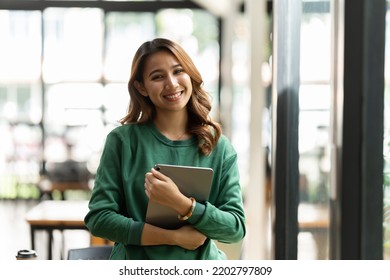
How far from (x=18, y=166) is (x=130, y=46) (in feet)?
5.44

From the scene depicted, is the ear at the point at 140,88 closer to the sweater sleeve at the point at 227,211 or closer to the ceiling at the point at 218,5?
the sweater sleeve at the point at 227,211

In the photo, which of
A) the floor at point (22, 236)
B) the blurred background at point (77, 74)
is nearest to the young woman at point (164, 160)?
the floor at point (22, 236)

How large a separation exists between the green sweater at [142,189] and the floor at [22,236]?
8.95 feet

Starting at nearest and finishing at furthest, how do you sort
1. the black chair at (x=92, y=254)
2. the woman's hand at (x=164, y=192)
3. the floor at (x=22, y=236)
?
the woman's hand at (x=164, y=192), the black chair at (x=92, y=254), the floor at (x=22, y=236)

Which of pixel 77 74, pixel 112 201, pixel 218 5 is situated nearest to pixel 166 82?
pixel 112 201

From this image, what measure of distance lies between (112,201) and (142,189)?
64 mm

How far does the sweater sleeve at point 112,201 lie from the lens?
1.37 metres

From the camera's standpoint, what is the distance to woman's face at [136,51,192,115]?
4.49ft

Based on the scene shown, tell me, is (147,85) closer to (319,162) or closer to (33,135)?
(319,162)

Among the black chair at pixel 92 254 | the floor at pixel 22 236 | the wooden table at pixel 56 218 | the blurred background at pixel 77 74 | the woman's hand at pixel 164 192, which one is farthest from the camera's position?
the blurred background at pixel 77 74

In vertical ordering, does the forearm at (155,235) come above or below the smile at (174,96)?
below

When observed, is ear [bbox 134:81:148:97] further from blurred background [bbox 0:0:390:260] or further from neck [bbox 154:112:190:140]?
blurred background [bbox 0:0:390:260]

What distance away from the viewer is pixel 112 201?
1.38 meters

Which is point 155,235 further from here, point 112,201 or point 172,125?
point 172,125
